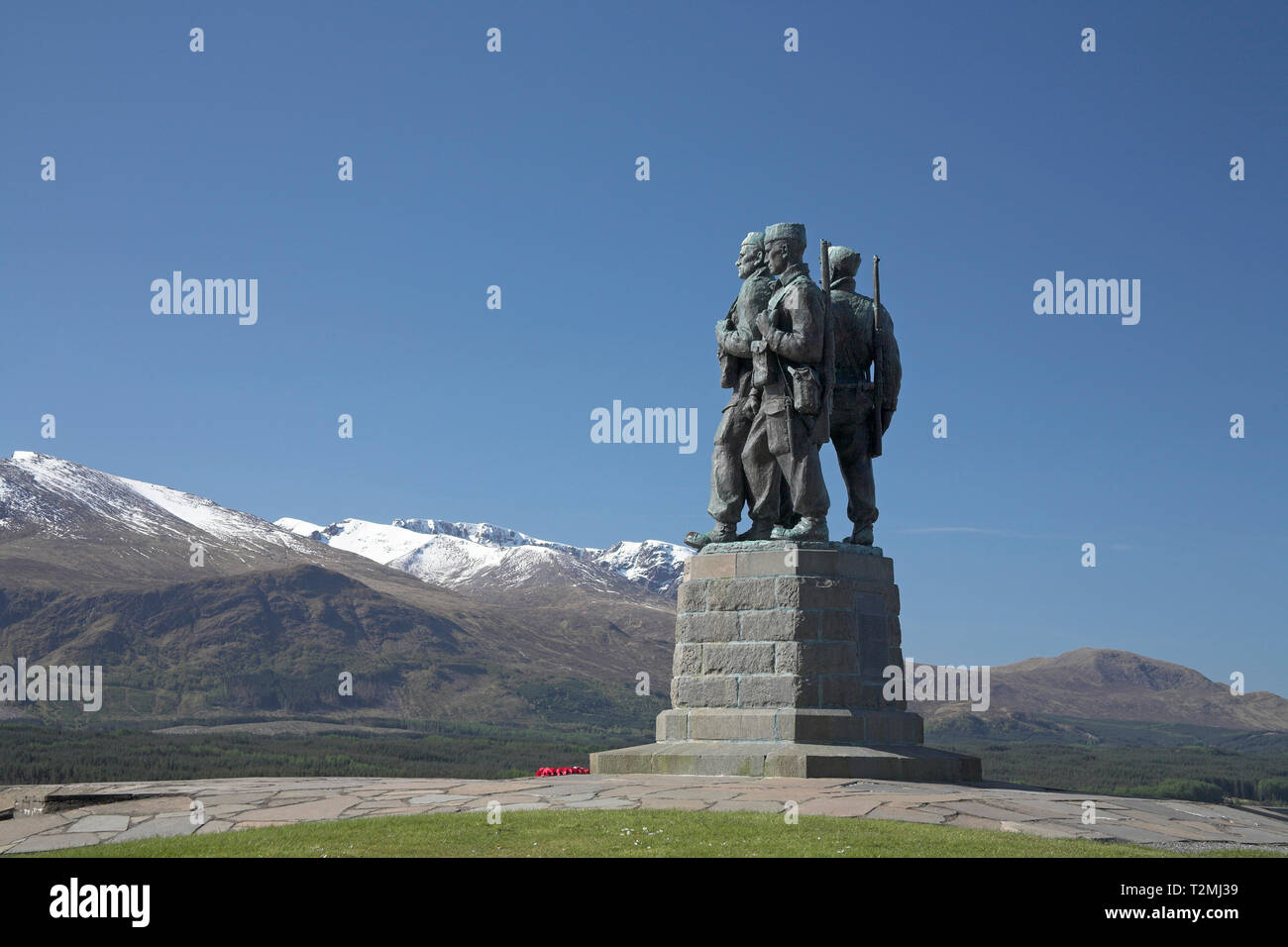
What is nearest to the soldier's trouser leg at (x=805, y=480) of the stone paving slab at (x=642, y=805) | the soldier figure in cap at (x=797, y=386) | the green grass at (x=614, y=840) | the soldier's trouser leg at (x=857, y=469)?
the soldier figure in cap at (x=797, y=386)

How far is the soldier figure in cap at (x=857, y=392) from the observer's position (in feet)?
51.5

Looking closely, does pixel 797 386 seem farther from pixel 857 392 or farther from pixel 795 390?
pixel 857 392

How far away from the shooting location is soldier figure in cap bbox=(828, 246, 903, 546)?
15.7 meters

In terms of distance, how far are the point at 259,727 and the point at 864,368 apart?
14286 cm

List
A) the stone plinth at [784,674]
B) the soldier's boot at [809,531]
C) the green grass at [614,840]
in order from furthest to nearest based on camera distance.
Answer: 1. the soldier's boot at [809,531]
2. the stone plinth at [784,674]
3. the green grass at [614,840]

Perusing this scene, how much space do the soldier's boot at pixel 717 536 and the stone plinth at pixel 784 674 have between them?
1.46ft

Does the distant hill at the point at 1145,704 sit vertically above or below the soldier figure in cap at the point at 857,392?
below

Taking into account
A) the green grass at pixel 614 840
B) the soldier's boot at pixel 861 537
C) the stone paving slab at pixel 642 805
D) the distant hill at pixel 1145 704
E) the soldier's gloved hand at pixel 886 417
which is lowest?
the distant hill at pixel 1145 704

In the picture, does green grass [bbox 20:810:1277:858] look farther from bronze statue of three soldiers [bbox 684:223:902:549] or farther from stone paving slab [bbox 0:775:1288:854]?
bronze statue of three soldiers [bbox 684:223:902:549]

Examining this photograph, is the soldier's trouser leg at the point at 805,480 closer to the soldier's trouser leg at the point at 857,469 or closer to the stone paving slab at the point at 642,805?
the soldier's trouser leg at the point at 857,469

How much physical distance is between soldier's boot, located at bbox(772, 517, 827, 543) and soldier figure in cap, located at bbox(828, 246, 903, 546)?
1.12 meters

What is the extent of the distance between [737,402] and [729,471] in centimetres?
84

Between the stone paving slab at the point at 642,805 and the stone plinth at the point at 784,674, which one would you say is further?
the stone plinth at the point at 784,674
